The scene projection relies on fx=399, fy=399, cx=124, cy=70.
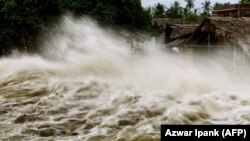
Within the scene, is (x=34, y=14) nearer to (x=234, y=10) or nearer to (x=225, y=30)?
(x=225, y=30)

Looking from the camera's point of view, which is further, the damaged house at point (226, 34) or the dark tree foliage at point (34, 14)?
the dark tree foliage at point (34, 14)

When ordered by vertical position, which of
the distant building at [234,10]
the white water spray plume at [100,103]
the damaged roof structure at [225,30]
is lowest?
the white water spray plume at [100,103]

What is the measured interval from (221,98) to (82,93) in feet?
9.69

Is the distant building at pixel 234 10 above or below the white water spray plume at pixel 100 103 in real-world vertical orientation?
above

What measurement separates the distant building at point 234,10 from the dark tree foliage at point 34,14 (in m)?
11.1

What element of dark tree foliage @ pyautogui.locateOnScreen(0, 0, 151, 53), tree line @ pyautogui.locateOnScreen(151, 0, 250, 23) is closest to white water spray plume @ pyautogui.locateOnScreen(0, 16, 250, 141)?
dark tree foliage @ pyautogui.locateOnScreen(0, 0, 151, 53)

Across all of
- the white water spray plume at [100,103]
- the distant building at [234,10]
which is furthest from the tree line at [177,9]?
the white water spray plume at [100,103]

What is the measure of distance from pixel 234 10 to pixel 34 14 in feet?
66.2

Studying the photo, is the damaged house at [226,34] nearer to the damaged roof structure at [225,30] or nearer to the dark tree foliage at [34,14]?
the damaged roof structure at [225,30]

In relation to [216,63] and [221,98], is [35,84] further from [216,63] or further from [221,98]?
[216,63]

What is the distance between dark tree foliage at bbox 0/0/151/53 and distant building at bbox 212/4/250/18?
439 inches

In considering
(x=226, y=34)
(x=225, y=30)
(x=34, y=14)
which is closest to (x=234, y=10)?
(x=225, y=30)

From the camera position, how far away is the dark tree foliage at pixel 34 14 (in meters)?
23.2

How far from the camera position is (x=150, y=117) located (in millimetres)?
7129
